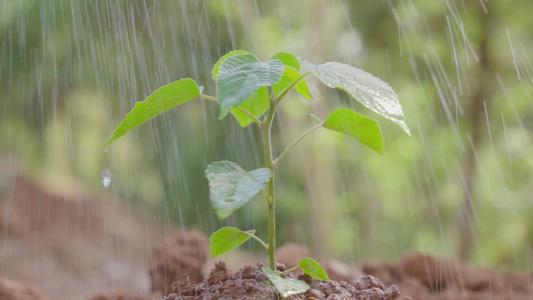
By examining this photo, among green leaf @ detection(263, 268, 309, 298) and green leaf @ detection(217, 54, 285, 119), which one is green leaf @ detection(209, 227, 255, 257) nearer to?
green leaf @ detection(263, 268, 309, 298)

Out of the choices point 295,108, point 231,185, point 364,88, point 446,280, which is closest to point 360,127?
point 364,88

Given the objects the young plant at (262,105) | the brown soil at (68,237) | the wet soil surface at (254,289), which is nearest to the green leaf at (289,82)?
the young plant at (262,105)

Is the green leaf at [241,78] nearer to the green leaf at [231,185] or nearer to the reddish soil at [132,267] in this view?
the green leaf at [231,185]

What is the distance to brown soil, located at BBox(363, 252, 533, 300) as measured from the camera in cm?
120

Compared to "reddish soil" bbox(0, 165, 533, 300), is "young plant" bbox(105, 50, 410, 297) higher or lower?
higher

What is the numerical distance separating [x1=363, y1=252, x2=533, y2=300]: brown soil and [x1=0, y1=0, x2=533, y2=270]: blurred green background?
6.50ft

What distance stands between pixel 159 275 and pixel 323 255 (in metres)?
2.31

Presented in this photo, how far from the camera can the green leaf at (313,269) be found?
0.68 m

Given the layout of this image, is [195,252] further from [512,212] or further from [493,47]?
[512,212]

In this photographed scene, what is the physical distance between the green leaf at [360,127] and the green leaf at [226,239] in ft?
0.55

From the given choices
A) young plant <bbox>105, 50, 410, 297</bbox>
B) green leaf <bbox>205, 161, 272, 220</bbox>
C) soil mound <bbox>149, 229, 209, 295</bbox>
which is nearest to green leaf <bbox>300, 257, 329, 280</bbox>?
young plant <bbox>105, 50, 410, 297</bbox>

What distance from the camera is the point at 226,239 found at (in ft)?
2.28

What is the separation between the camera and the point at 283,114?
3.79 metres

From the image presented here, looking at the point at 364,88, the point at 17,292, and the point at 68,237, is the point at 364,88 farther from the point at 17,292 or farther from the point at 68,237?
the point at 68,237
